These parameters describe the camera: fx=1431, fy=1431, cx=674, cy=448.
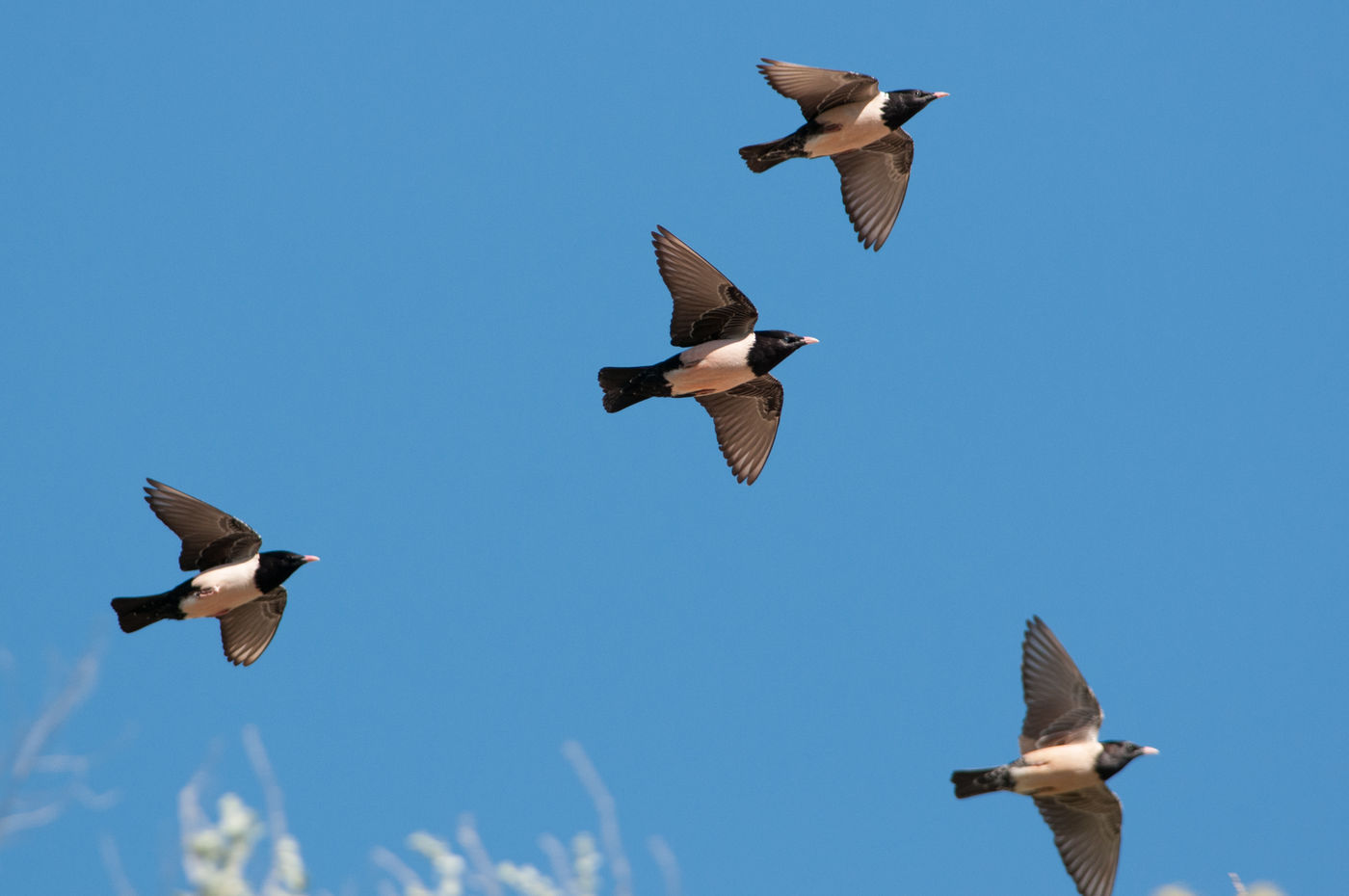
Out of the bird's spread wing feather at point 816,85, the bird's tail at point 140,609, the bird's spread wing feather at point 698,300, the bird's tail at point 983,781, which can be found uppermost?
the bird's spread wing feather at point 816,85

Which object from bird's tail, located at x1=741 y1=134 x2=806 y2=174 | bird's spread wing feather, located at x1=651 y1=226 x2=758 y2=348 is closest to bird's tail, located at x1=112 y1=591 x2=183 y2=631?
bird's spread wing feather, located at x1=651 y1=226 x2=758 y2=348

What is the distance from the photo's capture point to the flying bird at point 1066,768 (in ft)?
30.3

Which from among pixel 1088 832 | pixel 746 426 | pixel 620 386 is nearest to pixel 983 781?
pixel 1088 832

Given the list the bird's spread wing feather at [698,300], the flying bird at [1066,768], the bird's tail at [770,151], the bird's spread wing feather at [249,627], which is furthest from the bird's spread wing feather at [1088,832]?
the bird's spread wing feather at [249,627]

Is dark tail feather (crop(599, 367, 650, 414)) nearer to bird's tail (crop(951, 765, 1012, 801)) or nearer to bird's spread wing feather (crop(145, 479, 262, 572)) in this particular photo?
bird's spread wing feather (crop(145, 479, 262, 572))

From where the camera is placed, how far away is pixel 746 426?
11.3m

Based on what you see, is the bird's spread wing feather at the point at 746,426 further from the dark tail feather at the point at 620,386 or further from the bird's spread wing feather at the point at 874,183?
the bird's spread wing feather at the point at 874,183

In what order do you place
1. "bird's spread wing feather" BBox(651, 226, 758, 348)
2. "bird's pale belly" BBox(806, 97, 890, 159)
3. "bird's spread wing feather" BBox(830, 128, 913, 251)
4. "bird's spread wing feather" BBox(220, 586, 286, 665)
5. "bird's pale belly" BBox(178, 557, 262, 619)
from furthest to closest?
1. "bird's spread wing feather" BBox(830, 128, 913, 251)
2. "bird's pale belly" BBox(806, 97, 890, 159)
3. "bird's spread wing feather" BBox(220, 586, 286, 665)
4. "bird's spread wing feather" BBox(651, 226, 758, 348)
5. "bird's pale belly" BBox(178, 557, 262, 619)

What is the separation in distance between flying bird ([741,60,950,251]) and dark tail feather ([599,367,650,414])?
6.06 ft

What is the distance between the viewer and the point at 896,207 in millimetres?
11500

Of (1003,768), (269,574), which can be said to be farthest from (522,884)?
(269,574)

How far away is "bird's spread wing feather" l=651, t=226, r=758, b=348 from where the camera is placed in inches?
413

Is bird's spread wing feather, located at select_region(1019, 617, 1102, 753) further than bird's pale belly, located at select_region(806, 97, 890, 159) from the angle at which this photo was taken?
No

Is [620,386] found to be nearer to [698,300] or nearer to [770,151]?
[698,300]
